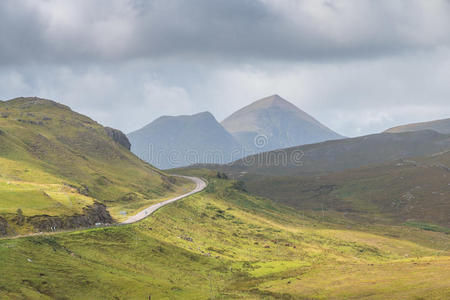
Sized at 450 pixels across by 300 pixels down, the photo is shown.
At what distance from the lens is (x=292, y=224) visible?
583 feet

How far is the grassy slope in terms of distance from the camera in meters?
53.1

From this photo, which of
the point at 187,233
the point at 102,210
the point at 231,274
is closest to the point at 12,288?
the point at 231,274

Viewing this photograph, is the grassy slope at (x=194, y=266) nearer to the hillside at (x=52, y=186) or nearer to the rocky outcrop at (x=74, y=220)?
the rocky outcrop at (x=74, y=220)

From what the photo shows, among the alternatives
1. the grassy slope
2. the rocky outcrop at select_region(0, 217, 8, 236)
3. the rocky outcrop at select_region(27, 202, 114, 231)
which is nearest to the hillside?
the rocky outcrop at select_region(27, 202, 114, 231)

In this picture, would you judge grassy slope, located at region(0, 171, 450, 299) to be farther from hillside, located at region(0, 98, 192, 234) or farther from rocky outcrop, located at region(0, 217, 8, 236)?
hillside, located at region(0, 98, 192, 234)

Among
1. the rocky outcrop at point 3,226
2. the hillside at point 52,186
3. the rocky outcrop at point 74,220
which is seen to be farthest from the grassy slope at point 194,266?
the hillside at point 52,186

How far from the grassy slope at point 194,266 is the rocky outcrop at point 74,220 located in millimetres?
5487

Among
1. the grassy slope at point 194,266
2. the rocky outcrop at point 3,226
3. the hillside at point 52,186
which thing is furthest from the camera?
the hillside at point 52,186

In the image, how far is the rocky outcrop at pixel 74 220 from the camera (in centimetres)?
7094

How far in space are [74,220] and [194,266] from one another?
23301 millimetres

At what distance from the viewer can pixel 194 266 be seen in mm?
80000

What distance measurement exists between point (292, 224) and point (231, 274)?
330 ft

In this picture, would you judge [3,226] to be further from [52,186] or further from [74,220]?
[52,186]

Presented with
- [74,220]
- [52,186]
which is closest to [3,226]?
[74,220]
